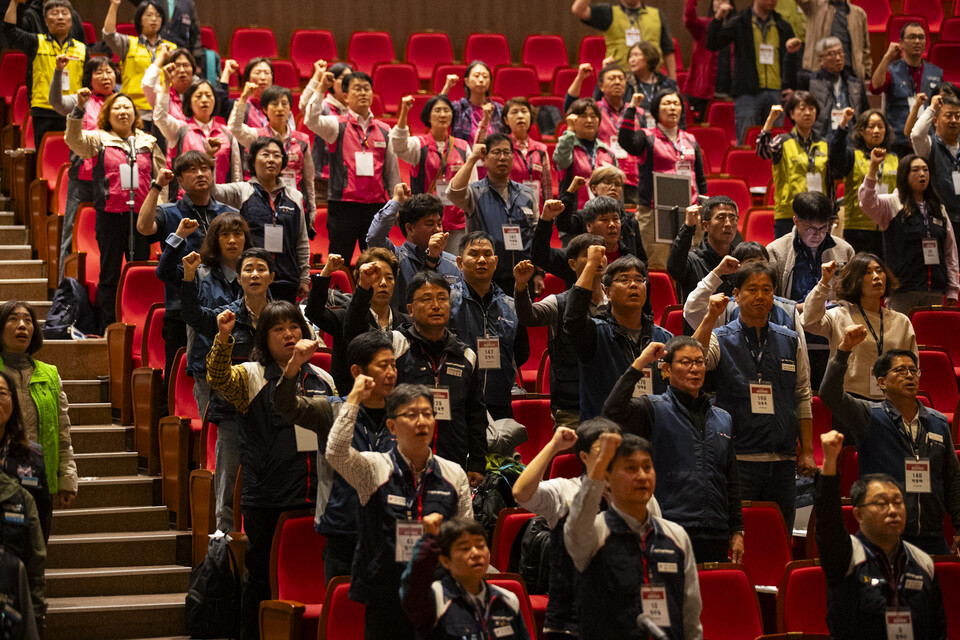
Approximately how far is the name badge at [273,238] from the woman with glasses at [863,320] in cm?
218

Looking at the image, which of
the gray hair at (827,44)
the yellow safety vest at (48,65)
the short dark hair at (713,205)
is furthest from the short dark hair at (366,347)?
the gray hair at (827,44)

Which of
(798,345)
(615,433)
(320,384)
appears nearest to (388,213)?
(320,384)

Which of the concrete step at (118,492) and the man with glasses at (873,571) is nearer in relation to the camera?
the man with glasses at (873,571)

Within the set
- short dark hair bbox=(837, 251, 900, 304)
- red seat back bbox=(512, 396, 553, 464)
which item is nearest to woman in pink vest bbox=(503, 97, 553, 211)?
red seat back bbox=(512, 396, 553, 464)

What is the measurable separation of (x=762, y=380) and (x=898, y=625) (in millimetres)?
1103

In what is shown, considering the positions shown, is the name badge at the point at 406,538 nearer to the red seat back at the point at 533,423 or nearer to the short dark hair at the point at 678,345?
the short dark hair at the point at 678,345

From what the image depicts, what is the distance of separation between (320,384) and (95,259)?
2576 millimetres

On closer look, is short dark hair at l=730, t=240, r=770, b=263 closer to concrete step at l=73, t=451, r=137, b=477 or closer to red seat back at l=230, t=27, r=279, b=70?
concrete step at l=73, t=451, r=137, b=477

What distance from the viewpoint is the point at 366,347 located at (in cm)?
373

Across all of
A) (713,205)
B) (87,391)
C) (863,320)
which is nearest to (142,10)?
(87,391)

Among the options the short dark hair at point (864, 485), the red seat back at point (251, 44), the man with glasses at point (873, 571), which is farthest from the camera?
the red seat back at point (251, 44)

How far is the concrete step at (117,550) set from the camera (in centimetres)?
468

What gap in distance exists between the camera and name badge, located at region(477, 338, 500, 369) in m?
4.47

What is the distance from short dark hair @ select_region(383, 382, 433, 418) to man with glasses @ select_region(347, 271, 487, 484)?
1.61 feet
